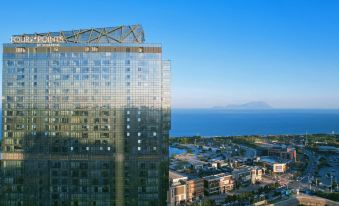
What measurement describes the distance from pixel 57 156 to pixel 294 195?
45.4 metres

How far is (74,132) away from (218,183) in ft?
136

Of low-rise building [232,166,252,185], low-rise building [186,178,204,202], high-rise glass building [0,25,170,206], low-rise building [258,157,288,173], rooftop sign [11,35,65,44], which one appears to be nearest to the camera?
high-rise glass building [0,25,170,206]

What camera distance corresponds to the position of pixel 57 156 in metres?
35.9

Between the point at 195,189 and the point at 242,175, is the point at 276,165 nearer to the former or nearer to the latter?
the point at 242,175

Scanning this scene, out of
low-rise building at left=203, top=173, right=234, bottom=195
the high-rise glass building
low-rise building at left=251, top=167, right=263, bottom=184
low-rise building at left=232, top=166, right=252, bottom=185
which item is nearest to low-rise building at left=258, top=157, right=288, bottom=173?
low-rise building at left=251, top=167, right=263, bottom=184

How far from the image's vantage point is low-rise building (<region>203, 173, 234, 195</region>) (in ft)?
229

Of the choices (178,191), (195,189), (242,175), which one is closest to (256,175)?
(242,175)

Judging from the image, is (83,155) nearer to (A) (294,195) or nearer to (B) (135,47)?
(B) (135,47)

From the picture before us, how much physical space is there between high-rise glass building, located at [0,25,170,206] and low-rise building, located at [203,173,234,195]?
35062 millimetres

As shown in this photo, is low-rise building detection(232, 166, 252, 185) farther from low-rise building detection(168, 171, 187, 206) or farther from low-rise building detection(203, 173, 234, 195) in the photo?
low-rise building detection(168, 171, 187, 206)

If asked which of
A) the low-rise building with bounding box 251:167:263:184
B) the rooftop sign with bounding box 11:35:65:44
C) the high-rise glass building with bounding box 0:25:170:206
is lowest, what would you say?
the low-rise building with bounding box 251:167:263:184

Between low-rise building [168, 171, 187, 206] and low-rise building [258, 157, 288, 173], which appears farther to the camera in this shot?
low-rise building [258, 157, 288, 173]

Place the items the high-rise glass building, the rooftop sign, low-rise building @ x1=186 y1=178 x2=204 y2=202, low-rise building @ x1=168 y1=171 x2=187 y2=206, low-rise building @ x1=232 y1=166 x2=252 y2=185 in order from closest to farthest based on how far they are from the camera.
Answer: the high-rise glass building < the rooftop sign < low-rise building @ x1=168 y1=171 x2=187 y2=206 < low-rise building @ x1=186 y1=178 x2=204 y2=202 < low-rise building @ x1=232 y1=166 x2=252 y2=185

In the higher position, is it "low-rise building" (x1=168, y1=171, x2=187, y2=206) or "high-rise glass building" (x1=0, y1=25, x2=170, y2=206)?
"high-rise glass building" (x1=0, y1=25, x2=170, y2=206)
